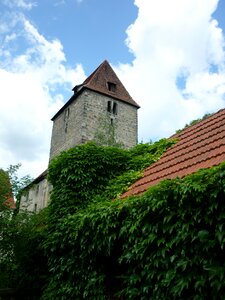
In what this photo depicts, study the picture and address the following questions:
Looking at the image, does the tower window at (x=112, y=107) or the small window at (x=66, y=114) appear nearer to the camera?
the tower window at (x=112, y=107)

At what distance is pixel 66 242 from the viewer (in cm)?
622

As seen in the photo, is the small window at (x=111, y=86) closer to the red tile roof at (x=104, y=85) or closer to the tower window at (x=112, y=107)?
the red tile roof at (x=104, y=85)

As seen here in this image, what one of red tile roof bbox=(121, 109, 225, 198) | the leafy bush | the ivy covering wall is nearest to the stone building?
the ivy covering wall

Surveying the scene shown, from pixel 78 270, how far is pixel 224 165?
3.57 metres

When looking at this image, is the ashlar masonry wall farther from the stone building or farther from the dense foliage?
the dense foliage

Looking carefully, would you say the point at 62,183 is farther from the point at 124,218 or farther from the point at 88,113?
the point at 88,113

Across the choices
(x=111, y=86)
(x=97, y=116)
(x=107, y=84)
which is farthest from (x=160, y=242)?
(x=111, y=86)

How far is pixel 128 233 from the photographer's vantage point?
4.54 meters

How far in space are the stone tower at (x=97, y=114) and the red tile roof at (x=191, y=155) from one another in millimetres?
20247

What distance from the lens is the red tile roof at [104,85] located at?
3028 cm

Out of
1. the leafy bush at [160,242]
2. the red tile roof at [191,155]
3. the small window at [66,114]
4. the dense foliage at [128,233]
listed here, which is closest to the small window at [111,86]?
the small window at [66,114]

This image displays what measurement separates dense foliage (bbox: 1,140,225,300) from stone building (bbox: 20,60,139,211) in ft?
64.9

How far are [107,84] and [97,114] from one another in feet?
14.5

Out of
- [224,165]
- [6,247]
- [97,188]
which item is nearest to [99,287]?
[97,188]
